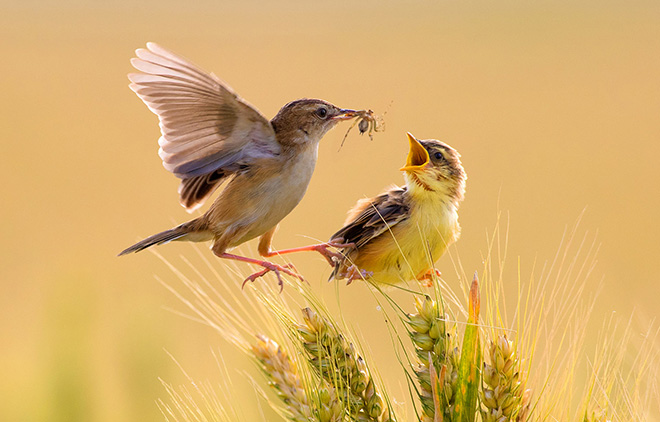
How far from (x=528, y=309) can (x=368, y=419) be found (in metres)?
0.79

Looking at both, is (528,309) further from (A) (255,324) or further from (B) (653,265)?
(B) (653,265)

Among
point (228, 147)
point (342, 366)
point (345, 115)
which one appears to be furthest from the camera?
point (345, 115)

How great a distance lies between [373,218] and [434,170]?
43cm

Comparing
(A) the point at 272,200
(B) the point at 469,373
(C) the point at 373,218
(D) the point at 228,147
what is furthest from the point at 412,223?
(B) the point at 469,373

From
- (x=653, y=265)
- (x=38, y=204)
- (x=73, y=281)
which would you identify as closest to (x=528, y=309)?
(x=73, y=281)

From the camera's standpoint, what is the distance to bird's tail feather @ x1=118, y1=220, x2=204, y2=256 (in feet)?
14.1

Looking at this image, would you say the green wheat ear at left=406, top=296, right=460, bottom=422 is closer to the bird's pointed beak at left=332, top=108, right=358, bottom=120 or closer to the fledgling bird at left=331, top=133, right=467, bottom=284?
the fledgling bird at left=331, top=133, right=467, bottom=284

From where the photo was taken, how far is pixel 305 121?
4445 millimetres

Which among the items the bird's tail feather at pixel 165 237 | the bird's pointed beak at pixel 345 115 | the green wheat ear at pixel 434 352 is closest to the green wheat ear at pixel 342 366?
the green wheat ear at pixel 434 352

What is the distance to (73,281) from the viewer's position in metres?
6.14

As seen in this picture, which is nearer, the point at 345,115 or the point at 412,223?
the point at 412,223

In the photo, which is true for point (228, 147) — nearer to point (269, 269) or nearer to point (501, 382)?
point (269, 269)

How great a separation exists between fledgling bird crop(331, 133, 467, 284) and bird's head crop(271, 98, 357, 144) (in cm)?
51

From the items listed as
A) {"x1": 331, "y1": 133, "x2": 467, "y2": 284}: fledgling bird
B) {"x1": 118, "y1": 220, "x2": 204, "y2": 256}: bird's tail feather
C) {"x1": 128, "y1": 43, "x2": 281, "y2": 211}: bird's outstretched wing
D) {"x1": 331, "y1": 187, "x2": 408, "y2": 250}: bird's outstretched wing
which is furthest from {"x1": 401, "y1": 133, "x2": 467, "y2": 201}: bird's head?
{"x1": 118, "y1": 220, "x2": 204, "y2": 256}: bird's tail feather
